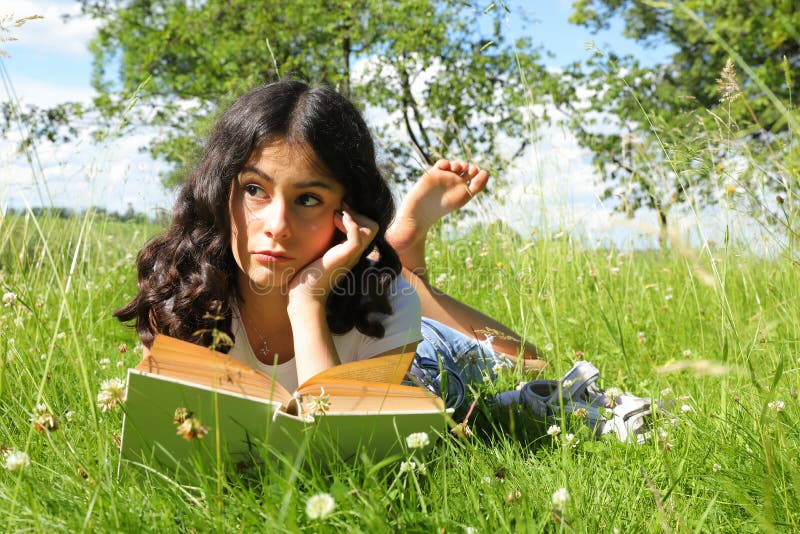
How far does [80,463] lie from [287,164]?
3.41ft

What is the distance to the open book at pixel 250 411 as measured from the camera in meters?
1.35

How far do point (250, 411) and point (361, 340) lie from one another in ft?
3.32

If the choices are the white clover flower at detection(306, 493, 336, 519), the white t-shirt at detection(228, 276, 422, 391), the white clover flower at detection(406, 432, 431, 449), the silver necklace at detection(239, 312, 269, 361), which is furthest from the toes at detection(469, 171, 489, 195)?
the white clover flower at detection(306, 493, 336, 519)

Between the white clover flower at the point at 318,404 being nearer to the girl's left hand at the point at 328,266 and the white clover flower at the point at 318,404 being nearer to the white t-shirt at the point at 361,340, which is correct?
the girl's left hand at the point at 328,266

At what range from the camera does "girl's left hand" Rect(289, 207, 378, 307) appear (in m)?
2.05

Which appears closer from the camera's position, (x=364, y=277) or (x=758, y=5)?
(x=364, y=277)

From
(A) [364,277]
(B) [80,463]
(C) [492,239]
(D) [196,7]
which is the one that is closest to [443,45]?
(D) [196,7]

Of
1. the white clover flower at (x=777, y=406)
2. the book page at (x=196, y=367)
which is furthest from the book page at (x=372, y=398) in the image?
the white clover flower at (x=777, y=406)

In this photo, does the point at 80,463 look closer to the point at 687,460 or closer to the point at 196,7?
the point at 687,460

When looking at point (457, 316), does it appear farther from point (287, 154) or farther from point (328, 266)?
point (287, 154)

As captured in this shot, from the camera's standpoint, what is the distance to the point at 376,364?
5.60 feet

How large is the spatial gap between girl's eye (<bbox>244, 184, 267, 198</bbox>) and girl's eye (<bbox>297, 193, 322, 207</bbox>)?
12 cm

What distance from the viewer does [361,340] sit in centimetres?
238

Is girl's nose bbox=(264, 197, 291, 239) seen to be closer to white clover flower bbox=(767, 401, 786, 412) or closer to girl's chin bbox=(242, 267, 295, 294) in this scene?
girl's chin bbox=(242, 267, 295, 294)
